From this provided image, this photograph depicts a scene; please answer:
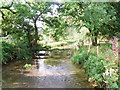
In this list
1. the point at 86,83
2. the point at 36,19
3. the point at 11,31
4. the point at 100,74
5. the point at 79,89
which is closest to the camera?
the point at 100,74

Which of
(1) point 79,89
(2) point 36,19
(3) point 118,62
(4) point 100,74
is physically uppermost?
(2) point 36,19

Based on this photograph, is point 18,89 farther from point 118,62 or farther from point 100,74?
point 118,62

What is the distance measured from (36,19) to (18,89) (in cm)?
677

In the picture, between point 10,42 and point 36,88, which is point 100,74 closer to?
point 36,88

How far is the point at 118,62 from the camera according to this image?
7.94 feet

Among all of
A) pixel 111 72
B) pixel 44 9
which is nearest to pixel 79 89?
pixel 111 72

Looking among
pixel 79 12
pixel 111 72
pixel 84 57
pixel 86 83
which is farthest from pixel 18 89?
pixel 79 12

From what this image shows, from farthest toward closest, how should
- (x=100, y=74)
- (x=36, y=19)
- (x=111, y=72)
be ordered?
1. (x=36, y=19)
2. (x=100, y=74)
3. (x=111, y=72)

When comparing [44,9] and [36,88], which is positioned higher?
[44,9]

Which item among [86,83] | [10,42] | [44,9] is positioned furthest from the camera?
[44,9]

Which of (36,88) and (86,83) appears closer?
(36,88)

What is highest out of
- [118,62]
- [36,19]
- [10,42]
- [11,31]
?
[36,19]

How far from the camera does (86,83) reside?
3285 millimetres

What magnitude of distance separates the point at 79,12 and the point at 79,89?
2797 millimetres
